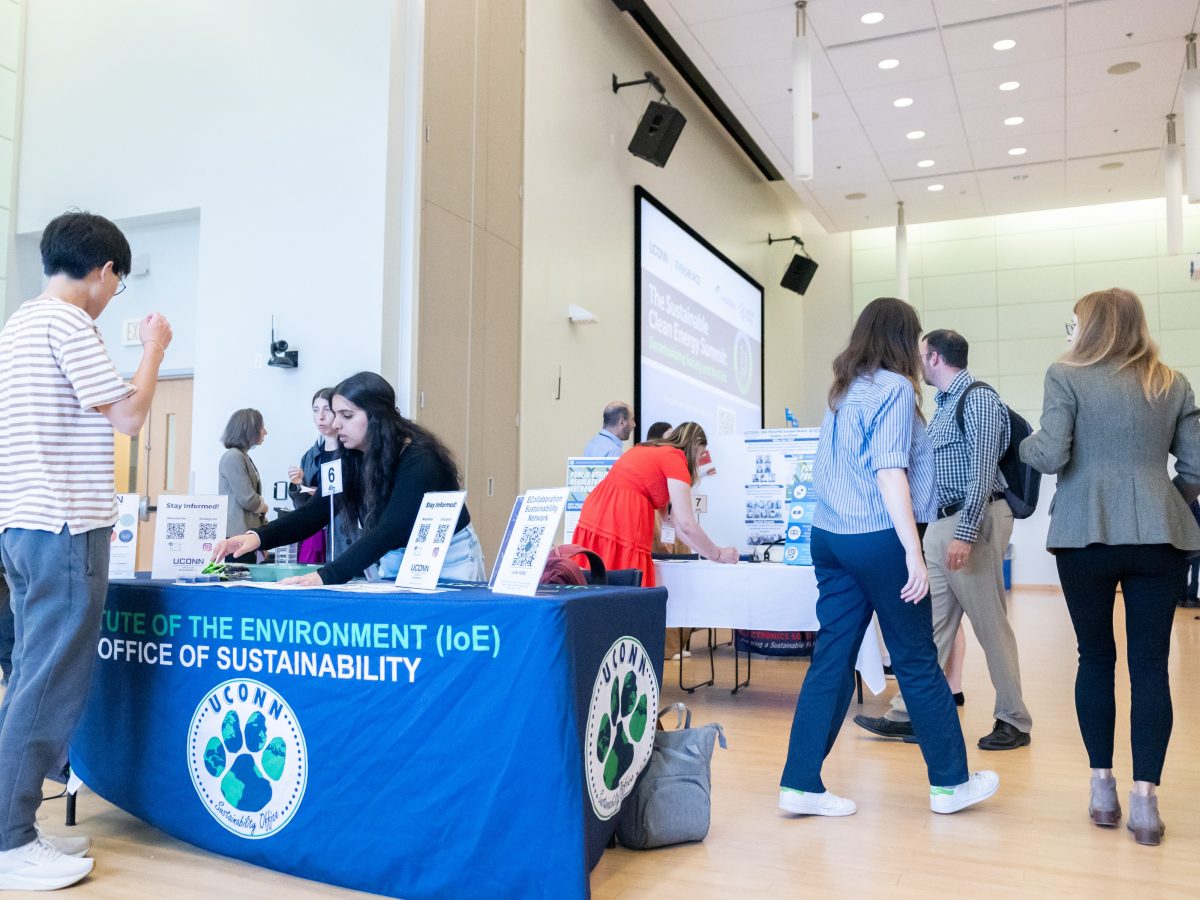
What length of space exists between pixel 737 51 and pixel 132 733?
693 cm

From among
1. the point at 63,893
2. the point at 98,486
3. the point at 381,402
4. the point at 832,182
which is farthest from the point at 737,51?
the point at 63,893

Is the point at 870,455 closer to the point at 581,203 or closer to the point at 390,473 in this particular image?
the point at 390,473

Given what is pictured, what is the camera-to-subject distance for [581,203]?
7.09 metres

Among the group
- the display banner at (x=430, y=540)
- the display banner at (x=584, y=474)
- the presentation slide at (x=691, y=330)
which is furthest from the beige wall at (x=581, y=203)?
the display banner at (x=430, y=540)

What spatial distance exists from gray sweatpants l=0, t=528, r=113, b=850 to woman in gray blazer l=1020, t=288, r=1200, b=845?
86.4 inches

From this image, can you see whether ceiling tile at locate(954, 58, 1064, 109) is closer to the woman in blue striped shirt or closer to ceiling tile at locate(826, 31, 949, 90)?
ceiling tile at locate(826, 31, 949, 90)

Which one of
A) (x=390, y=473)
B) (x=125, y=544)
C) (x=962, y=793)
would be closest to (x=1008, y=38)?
(x=962, y=793)

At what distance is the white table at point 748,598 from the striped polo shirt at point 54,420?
2.34m

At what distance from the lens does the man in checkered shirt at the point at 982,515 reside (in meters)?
3.11

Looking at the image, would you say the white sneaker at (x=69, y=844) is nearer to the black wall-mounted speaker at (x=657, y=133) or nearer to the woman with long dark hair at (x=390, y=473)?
the woman with long dark hair at (x=390, y=473)

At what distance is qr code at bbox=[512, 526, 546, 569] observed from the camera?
2.01 metres

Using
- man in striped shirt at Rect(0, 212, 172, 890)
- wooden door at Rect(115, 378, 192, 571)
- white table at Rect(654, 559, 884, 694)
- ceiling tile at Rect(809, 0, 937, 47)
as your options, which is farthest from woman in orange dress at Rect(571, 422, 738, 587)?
ceiling tile at Rect(809, 0, 937, 47)

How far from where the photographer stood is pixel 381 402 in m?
2.66

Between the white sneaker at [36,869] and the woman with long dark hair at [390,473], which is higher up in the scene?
the woman with long dark hair at [390,473]
